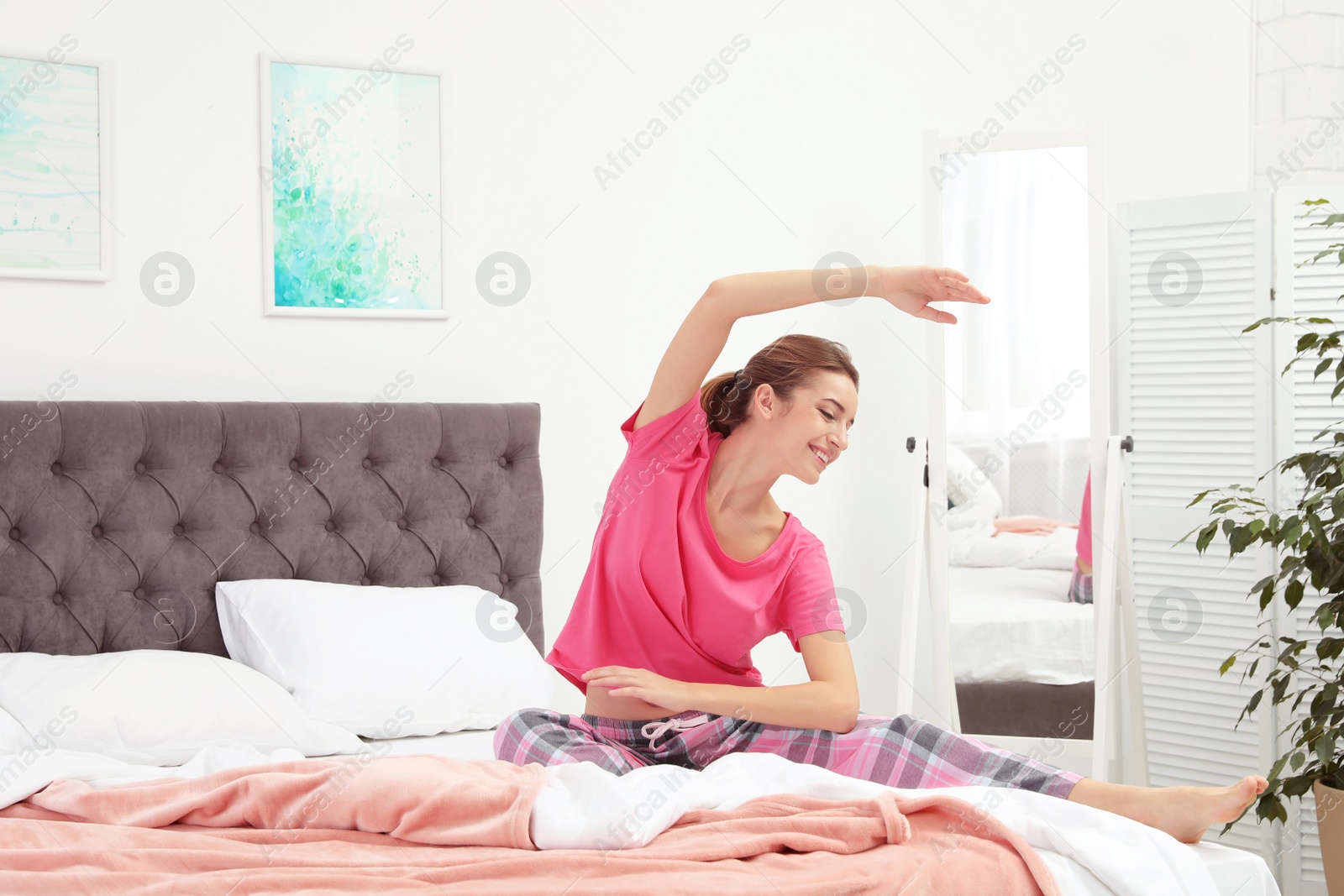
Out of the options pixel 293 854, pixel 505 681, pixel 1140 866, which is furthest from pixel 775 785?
pixel 505 681

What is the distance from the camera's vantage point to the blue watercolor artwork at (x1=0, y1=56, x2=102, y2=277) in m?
2.39

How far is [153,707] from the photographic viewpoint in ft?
6.64

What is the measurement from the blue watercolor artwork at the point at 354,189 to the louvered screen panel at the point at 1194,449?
1833 mm

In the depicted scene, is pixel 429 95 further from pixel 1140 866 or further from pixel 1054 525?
pixel 1140 866

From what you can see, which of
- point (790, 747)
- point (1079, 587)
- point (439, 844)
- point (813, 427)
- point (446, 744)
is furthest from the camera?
point (1079, 587)

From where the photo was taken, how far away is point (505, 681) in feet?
7.74

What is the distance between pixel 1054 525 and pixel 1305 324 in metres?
0.77

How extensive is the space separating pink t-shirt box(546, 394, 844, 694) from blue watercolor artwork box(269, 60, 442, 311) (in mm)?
1100

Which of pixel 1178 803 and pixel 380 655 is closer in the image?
pixel 1178 803

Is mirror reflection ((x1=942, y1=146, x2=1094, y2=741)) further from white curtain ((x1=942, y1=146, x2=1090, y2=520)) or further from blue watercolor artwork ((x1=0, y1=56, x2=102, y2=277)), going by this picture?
blue watercolor artwork ((x1=0, y1=56, x2=102, y2=277))

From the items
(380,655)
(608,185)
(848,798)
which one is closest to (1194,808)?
(848,798)

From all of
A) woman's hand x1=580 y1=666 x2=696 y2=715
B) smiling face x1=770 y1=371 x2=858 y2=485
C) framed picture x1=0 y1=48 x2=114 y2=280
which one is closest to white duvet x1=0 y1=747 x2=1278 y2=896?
woman's hand x1=580 y1=666 x2=696 y2=715

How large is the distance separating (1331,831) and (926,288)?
159 centimetres

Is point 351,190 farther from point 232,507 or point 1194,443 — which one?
point 1194,443
